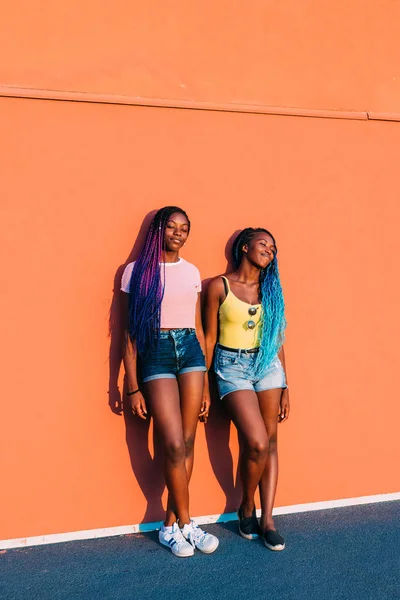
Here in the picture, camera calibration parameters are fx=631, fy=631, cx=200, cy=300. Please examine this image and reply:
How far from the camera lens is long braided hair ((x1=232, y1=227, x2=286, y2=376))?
4152mm

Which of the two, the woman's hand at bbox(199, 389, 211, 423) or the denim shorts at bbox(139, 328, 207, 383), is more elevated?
the denim shorts at bbox(139, 328, 207, 383)

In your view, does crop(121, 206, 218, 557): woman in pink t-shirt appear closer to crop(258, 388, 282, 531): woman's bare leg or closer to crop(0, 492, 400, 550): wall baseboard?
crop(0, 492, 400, 550): wall baseboard

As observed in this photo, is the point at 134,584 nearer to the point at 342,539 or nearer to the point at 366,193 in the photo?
the point at 342,539

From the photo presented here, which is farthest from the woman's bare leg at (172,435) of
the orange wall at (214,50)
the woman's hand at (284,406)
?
the orange wall at (214,50)

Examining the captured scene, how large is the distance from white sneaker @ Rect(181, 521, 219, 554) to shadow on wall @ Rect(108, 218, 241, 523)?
0.41m

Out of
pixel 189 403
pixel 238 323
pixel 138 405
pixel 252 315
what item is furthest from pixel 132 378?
pixel 252 315

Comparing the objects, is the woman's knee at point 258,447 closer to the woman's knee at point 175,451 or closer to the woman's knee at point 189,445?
the woman's knee at point 189,445

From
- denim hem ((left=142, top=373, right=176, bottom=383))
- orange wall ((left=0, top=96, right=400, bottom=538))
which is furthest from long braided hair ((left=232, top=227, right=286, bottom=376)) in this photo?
denim hem ((left=142, top=373, right=176, bottom=383))

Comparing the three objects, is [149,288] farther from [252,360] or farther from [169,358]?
[252,360]

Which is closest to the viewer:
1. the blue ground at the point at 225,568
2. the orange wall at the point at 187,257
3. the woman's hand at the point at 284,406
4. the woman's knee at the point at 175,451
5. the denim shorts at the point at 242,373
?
the blue ground at the point at 225,568

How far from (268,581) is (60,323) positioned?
1.99m

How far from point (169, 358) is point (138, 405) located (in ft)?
1.16

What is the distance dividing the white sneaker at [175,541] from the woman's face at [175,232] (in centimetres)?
175

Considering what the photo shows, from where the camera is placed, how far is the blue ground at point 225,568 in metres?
3.41
